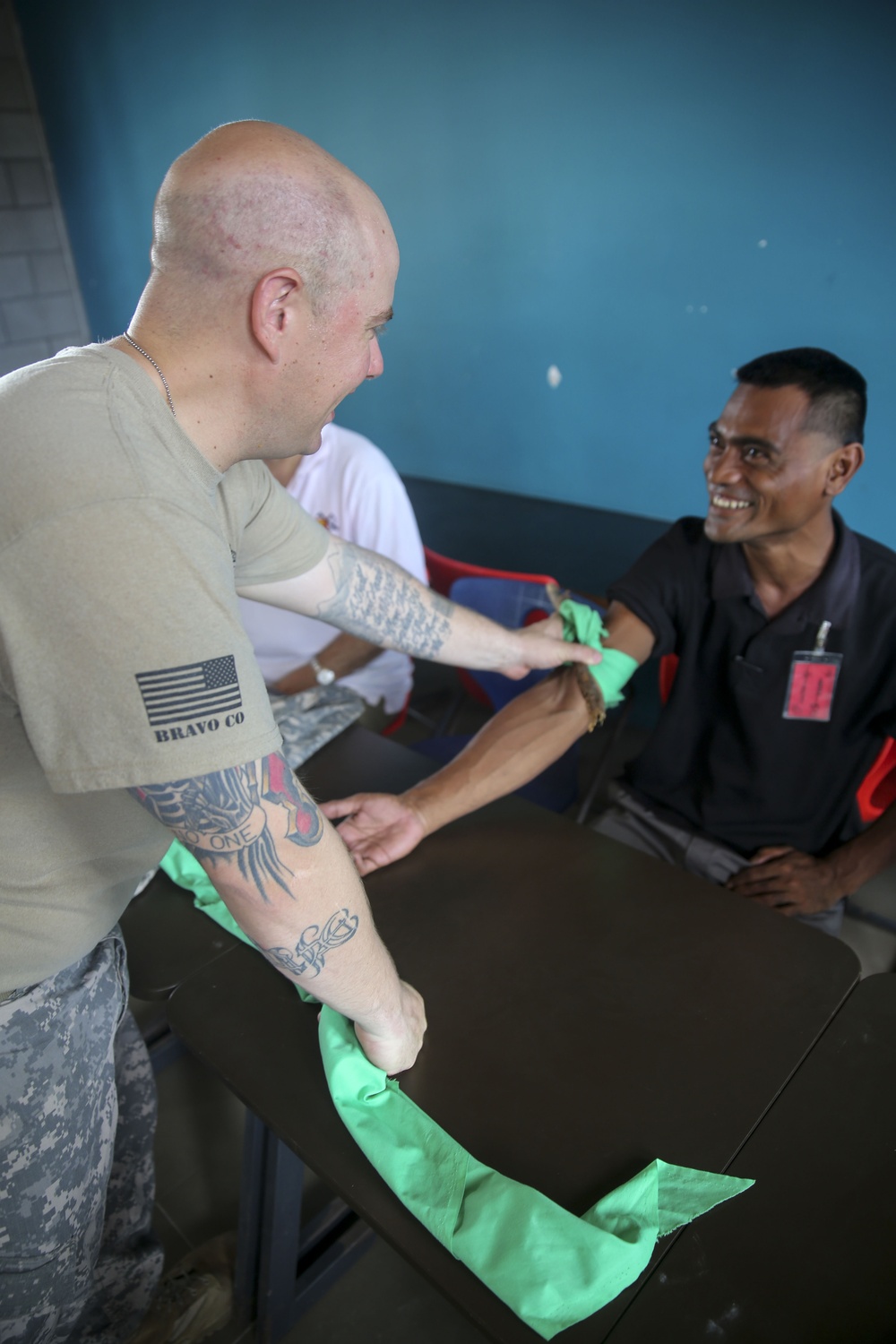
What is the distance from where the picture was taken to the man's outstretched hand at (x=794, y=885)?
1.65m

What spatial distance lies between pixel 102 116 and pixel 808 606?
446cm

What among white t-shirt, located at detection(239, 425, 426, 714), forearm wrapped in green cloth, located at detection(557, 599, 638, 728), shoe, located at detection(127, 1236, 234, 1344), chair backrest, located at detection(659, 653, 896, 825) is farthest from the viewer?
white t-shirt, located at detection(239, 425, 426, 714)

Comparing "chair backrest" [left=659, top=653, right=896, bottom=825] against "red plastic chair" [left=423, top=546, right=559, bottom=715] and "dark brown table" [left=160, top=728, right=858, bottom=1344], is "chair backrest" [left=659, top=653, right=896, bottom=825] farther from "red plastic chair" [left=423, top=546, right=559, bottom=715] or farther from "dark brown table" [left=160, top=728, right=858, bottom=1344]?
"dark brown table" [left=160, top=728, right=858, bottom=1344]

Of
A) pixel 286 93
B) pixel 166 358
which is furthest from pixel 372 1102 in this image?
pixel 286 93

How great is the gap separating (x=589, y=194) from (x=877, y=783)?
204 cm

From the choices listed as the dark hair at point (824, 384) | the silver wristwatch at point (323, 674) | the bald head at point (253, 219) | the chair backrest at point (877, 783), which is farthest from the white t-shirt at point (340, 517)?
the bald head at point (253, 219)

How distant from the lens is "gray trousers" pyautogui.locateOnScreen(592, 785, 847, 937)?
172 centimetres

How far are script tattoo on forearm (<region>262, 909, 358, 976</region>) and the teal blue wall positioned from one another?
231 cm

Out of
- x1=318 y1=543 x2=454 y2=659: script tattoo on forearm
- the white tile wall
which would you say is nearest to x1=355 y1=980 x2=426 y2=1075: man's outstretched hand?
x1=318 y1=543 x2=454 y2=659: script tattoo on forearm

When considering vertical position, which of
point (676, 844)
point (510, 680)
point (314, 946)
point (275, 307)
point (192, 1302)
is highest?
point (275, 307)

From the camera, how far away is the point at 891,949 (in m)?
2.39

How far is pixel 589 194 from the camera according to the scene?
2744 mm

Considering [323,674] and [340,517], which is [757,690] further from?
[340,517]

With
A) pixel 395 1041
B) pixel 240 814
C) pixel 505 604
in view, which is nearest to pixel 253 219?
Result: pixel 240 814
